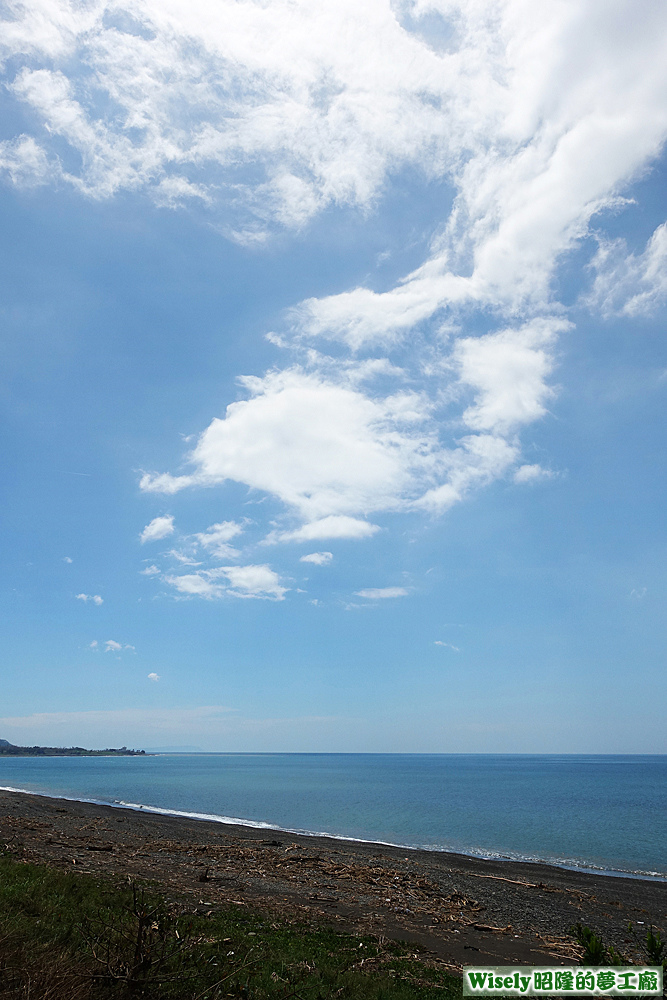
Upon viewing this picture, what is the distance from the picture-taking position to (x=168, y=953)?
30.4 ft

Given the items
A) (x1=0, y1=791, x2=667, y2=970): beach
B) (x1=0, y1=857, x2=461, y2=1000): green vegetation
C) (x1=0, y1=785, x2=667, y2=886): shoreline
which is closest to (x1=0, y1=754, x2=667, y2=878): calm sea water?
(x1=0, y1=785, x2=667, y2=886): shoreline

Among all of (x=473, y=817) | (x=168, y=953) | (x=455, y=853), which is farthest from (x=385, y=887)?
(x=473, y=817)

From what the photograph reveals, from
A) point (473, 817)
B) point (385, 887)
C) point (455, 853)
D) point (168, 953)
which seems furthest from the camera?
point (473, 817)

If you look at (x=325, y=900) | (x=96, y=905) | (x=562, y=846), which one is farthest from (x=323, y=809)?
(x=96, y=905)

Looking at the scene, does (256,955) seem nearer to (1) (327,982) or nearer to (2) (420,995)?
(1) (327,982)

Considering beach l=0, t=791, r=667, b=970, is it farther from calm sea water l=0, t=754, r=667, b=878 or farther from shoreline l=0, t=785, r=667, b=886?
calm sea water l=0, t=754, r=667, b=878

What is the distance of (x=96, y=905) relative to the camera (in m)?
14.6

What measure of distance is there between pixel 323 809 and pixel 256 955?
2450 inches

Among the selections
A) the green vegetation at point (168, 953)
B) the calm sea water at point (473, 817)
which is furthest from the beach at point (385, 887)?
the calm sea water at point (473, 817)

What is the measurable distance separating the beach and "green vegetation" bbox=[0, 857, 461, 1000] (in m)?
2.00

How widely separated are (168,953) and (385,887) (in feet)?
62.8

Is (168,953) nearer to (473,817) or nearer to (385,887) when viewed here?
(385,887)

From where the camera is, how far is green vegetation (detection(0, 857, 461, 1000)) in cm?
782

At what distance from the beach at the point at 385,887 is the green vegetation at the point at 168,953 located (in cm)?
200
